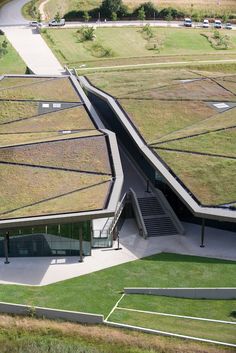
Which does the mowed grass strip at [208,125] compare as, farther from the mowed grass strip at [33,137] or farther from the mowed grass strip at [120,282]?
the mowed grass strip at [120,282]

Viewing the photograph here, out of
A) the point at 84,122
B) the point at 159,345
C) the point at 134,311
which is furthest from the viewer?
the point at 84,122

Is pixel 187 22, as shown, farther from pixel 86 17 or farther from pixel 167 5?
pixel 86 17

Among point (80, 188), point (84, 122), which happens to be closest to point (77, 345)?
point (80, 188)

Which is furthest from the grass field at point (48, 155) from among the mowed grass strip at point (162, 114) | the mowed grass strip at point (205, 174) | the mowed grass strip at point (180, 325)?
the mowed grass strip at point (180, 325)

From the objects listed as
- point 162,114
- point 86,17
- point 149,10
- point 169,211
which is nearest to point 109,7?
point 86,17

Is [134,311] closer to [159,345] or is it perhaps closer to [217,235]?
[159,345]
